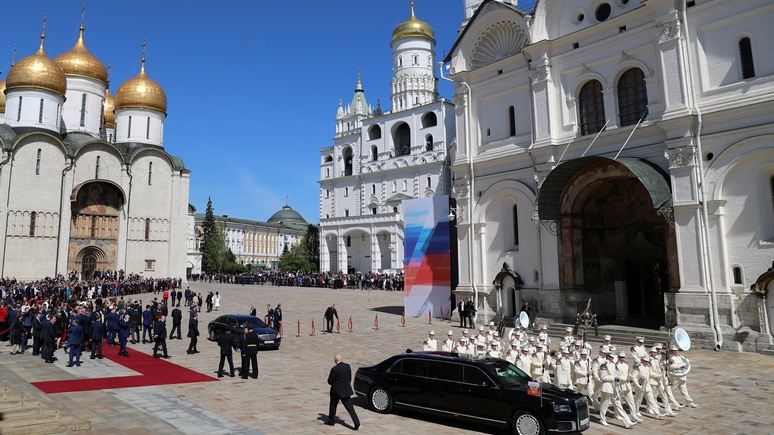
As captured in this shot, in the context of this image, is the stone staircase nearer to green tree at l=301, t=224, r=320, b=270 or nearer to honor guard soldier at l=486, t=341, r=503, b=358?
honor guard soldier at l=486, t=341, r=503, b=358

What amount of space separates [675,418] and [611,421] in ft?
4.30

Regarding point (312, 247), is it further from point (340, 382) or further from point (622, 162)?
point (340, 382)

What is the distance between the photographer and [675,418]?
10547mm

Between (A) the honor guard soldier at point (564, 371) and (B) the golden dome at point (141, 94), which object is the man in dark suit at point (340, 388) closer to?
(A) the honor guard soldier at point (564, 371)

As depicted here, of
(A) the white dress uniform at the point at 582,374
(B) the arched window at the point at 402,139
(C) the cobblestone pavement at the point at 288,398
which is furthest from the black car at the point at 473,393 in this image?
(B) the arched window at the point at 402,139

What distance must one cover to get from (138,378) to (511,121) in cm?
1972

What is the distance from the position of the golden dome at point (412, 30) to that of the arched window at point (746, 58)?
56.3 meters

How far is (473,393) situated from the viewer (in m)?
9.78

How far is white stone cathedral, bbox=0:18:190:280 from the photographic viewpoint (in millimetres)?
42719

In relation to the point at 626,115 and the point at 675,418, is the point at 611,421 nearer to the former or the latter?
the point at 675,418

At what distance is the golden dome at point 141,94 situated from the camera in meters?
51.2

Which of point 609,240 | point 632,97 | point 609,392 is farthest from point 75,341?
point 632,97

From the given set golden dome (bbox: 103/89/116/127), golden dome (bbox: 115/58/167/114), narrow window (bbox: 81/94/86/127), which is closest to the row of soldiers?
golden dome (bbox: 115/58/167/114)

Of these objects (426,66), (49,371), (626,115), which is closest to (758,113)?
(626,115)
